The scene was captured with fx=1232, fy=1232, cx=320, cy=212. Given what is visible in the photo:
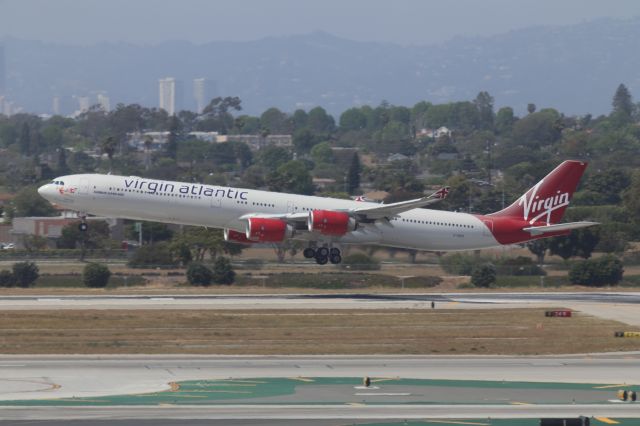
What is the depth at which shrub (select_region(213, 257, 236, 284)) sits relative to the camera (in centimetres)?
6781

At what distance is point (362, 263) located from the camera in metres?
72.8

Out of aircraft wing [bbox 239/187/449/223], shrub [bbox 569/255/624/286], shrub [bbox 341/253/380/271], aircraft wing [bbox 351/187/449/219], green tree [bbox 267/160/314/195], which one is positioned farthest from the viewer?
green tree [bbox 267/160/314/195]

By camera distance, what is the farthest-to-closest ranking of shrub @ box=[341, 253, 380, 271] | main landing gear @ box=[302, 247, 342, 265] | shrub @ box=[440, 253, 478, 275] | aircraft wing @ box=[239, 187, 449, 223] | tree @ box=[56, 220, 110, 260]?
tree @ box=[56, 220, 110, 260], shrub @ box=[341, 253, 380, 271], shrub @ box=[440, 253, 478, 275], main landing gear @ box=[302, 247, 342, 265], aircraft wing @ box=[239, 187, 449, 223]

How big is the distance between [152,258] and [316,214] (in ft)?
65.9

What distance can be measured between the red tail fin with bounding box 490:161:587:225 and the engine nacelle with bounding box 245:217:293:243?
13.8m

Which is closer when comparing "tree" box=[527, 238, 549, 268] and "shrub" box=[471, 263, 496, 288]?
"shrub" box=[471, 263, 496, 288]

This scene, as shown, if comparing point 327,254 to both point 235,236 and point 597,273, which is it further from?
point 597,273

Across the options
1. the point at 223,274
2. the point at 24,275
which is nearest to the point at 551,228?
the point at 223,274

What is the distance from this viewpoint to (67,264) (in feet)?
257

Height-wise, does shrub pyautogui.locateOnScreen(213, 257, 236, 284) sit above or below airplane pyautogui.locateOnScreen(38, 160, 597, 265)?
below

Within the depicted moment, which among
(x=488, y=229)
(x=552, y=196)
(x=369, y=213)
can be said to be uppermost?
(x=552, y=196)

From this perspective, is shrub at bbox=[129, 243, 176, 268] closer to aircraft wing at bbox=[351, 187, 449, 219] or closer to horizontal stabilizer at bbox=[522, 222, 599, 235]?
aircraft wing at bbox=[351, 187, 449, 219]

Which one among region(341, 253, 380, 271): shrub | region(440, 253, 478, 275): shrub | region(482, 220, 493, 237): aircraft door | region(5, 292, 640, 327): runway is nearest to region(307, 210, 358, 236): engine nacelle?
region(5, 292, 640, 327): runway

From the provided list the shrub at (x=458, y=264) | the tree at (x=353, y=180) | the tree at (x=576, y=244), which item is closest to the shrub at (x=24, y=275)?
the shrub at (x=458, y=264)
